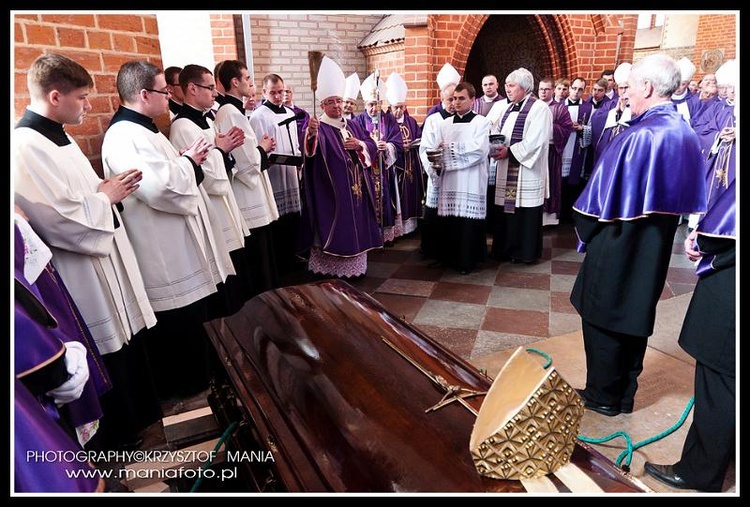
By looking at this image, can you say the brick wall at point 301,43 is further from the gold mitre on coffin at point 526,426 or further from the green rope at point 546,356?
the gold mitre on coffin at point 526,426

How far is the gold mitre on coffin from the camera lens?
1097 mm

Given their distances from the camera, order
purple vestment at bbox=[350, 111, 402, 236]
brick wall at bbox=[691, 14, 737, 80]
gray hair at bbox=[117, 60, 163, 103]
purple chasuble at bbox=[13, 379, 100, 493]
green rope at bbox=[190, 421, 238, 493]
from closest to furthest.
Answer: purple chasuble at bbox=[13, 379, 100, 493] < green rope at bbox=[190, 421, 238, 493] < gray hair at bbox=[117, 60, 163, 103] < purple vestment at bbox=[350, 111, 402, 236] < brick wall at bbox=[691, 14, 737, 80]

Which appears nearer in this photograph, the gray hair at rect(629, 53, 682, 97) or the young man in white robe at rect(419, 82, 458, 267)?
the gray hair at rect(629, 53, 682, 97)

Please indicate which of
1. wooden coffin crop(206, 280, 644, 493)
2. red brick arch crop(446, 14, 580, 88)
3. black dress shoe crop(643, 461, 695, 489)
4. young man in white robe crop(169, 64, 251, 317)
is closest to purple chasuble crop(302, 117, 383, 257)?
young man in white robe crop(169, 64, 251, 317)

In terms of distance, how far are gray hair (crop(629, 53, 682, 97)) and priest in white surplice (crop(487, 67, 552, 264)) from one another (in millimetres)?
2687

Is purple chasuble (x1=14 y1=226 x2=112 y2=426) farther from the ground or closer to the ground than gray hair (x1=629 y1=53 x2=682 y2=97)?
closer to the ground

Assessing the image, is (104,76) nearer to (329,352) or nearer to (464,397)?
(329,352)

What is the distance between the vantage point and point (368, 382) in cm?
157

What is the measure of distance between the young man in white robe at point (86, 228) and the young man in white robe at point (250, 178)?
1233mm

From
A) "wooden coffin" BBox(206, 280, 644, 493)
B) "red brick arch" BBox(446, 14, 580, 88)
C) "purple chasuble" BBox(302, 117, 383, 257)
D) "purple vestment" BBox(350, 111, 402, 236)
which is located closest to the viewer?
"wooden coffin" BBox(206, 280, 644, 493)

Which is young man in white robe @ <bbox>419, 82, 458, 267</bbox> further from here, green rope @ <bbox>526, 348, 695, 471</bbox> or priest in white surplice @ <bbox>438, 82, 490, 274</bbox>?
green rope @ <bbox>526, 348, 695, 471</bbox>

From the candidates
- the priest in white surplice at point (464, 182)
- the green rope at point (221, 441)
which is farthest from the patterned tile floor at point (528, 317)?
the green rope at point (221, 441)

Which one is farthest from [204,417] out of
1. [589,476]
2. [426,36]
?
[426,36]

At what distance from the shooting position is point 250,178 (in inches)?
145
